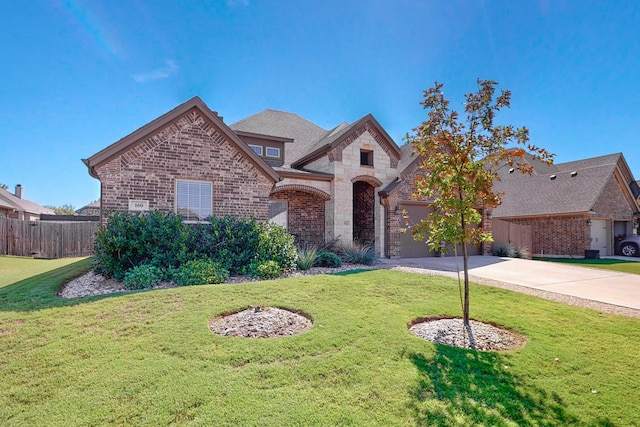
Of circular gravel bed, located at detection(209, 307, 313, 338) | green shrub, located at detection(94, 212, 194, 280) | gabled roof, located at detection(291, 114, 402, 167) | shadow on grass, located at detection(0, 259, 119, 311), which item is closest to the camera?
circular gravel bed, located at detection(209, 307, 313, 338)

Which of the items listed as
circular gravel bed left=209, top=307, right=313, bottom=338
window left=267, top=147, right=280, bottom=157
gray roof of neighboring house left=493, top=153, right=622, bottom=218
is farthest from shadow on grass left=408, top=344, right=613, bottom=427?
gray roof of neighboring house left=493, top=153, right=622, bottom=218

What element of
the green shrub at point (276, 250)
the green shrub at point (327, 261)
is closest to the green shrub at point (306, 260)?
the green shrub at point (276, 250)

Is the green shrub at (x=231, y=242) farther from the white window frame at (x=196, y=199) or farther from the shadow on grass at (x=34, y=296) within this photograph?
the shadow on grass at (x=34, y=296)

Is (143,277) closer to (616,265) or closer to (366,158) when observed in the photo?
(366,158)

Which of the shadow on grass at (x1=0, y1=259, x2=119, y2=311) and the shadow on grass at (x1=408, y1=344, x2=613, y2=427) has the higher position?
the shadow on grass at (x1=0, y1=259, x2=119, y2=311)

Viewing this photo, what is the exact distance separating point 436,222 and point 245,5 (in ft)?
31.1

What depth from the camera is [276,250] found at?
989 cm

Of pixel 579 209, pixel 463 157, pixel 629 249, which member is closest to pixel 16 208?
pixel 463 157

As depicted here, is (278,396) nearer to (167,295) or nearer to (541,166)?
(167,295)

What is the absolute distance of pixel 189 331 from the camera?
479cm

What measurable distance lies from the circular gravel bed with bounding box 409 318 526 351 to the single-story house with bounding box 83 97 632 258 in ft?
6.46

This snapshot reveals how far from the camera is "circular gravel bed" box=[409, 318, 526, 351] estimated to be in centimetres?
474

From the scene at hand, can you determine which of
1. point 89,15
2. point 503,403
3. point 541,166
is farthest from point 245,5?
point 541,166

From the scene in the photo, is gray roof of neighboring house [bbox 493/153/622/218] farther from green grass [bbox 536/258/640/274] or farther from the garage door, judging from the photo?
the garage door
